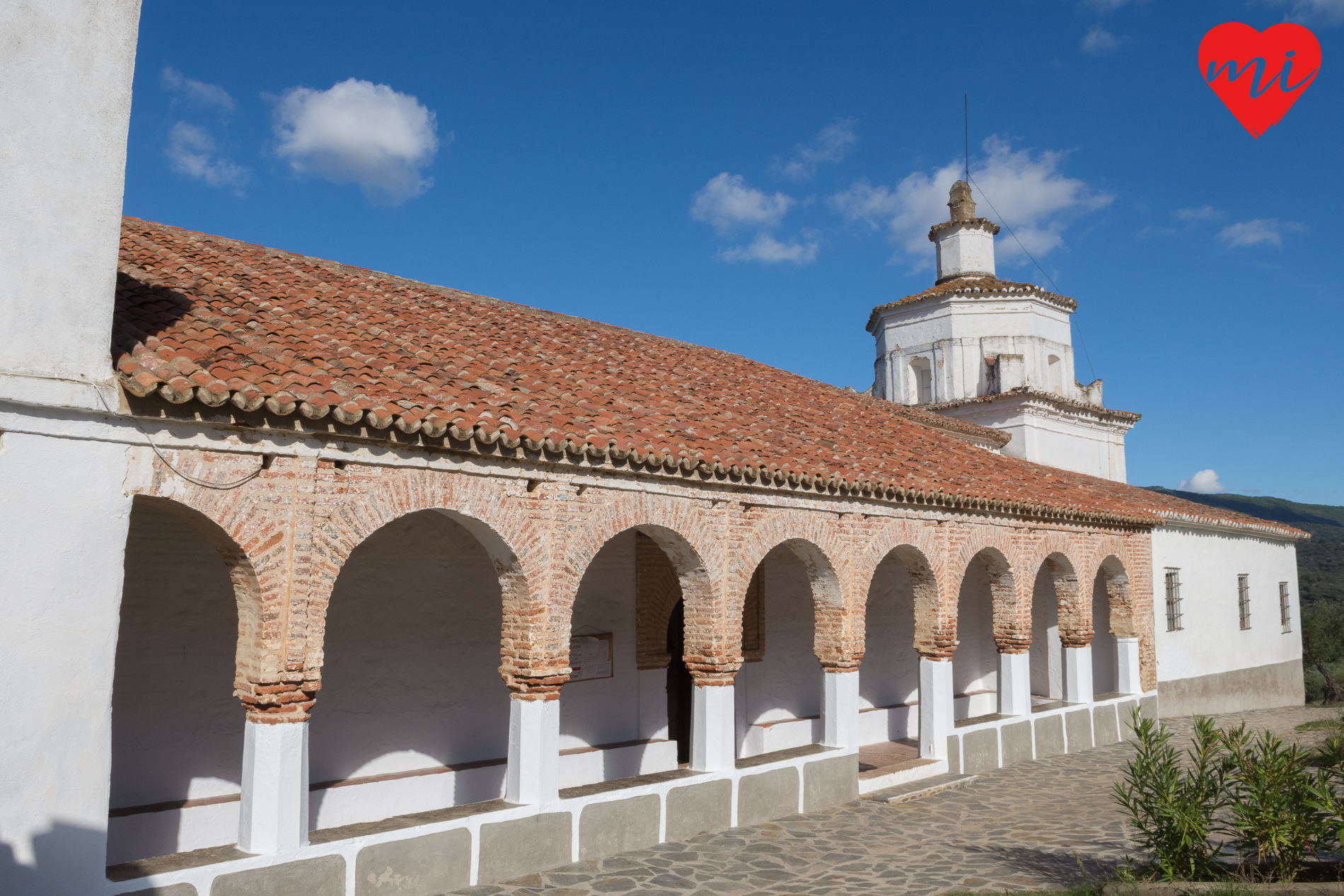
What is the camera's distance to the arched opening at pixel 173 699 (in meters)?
7.55

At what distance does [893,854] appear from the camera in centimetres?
838

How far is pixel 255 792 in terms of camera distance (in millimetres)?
6270

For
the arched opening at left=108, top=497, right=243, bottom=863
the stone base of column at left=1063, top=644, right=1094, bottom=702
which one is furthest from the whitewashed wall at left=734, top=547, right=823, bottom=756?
the arched opening at left=108, top=497, right=243, bottom=863

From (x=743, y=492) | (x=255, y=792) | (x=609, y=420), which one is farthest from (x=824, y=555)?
(x=255, y=792)

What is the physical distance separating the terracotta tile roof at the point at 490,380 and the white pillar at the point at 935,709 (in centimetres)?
200

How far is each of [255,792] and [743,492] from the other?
494 cm

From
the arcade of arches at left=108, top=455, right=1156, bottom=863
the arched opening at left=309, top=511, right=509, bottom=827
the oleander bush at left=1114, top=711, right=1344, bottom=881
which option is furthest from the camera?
the arched opening at left=309, top=511, right=509, bottom=827

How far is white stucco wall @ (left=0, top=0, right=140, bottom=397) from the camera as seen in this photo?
18.4ft

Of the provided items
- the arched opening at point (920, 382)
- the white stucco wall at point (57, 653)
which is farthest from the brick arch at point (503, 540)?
the arched opening at point (920, 382)

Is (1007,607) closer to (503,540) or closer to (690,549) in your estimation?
(690,549)

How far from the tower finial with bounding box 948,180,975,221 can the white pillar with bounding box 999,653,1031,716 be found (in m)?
12.7

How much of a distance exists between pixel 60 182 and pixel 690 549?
5.56m

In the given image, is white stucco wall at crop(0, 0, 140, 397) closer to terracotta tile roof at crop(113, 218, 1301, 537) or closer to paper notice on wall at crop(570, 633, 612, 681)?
terracotta tile roof at crop(113, 218, 1301, 537)

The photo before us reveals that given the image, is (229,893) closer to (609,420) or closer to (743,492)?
(609,420)
